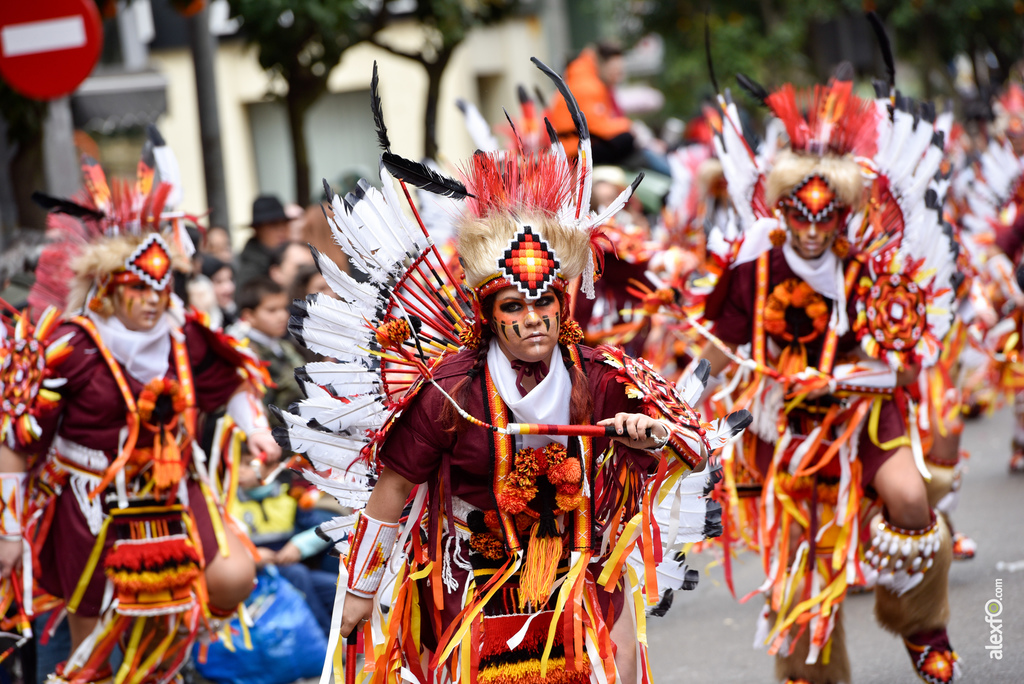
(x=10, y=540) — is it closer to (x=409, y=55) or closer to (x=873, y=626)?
(x=873, y=626)

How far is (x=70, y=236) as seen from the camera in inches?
204

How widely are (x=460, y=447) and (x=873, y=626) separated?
3.13m

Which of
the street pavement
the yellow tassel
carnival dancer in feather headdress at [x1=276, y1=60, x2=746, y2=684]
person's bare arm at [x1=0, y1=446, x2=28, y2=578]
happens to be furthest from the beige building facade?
the yellow tassel

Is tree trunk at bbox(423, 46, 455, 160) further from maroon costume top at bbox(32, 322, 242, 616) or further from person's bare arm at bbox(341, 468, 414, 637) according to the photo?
person's bare arm at bbox(341, 468, 414, 637)

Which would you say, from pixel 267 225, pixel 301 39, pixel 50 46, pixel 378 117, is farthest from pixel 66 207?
pixel 301 39

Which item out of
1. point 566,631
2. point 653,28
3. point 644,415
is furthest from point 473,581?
point 653,28

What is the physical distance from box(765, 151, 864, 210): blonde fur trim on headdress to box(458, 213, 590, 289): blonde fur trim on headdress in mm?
1615

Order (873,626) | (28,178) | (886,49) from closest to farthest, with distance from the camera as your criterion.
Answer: (886,49)
(873,626)
(28,178)

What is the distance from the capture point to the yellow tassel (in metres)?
3.50

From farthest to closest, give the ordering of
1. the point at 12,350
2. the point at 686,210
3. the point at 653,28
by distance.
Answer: the point at 653,28 → the point at 686,210 → the point at 12,350

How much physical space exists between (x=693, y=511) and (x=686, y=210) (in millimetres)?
6455

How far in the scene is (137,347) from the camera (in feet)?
16.4

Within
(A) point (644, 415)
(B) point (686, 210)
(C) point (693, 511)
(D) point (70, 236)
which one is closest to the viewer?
(A) point (644, 415)

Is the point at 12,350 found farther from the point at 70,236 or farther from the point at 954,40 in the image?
the point at 954,40
